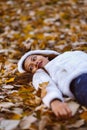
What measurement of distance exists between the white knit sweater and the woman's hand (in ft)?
0.25

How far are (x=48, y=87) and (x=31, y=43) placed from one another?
2.41 metres

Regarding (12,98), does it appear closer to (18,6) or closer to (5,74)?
(5,74)

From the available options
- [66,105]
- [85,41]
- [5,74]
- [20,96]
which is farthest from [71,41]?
[66,105]


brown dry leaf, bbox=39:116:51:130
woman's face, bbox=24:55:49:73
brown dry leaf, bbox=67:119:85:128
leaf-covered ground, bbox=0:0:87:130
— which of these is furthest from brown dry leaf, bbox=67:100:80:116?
woman's face, bbox=24:55:49:73

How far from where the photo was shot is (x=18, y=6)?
26.3 feet

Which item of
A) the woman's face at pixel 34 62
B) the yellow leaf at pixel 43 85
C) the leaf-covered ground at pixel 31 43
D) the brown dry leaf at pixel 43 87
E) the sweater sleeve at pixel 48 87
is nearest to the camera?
the leaf-covered ground at pixel 31 43

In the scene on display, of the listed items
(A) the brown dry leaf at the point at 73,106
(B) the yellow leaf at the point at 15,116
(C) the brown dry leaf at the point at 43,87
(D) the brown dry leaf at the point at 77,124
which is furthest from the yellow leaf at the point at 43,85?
(D) the brown dry leaf at the point at 77,124

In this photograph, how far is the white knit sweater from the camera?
300cm

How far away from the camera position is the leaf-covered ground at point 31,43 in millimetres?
2793

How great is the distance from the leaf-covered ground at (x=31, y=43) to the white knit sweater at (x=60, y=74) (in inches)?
4.6

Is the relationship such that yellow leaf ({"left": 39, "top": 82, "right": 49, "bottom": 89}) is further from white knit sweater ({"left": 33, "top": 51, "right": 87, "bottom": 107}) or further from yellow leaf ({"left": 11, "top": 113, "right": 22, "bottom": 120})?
yellow leaf ({"left": 11, "top": 113, "right": 22, "bottom": 120})

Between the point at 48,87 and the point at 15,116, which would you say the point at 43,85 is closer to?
the point at 48,87

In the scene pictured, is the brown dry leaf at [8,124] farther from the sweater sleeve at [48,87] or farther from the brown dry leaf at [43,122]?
the sweater sleeve at [48,87]

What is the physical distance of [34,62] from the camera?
345 cm
